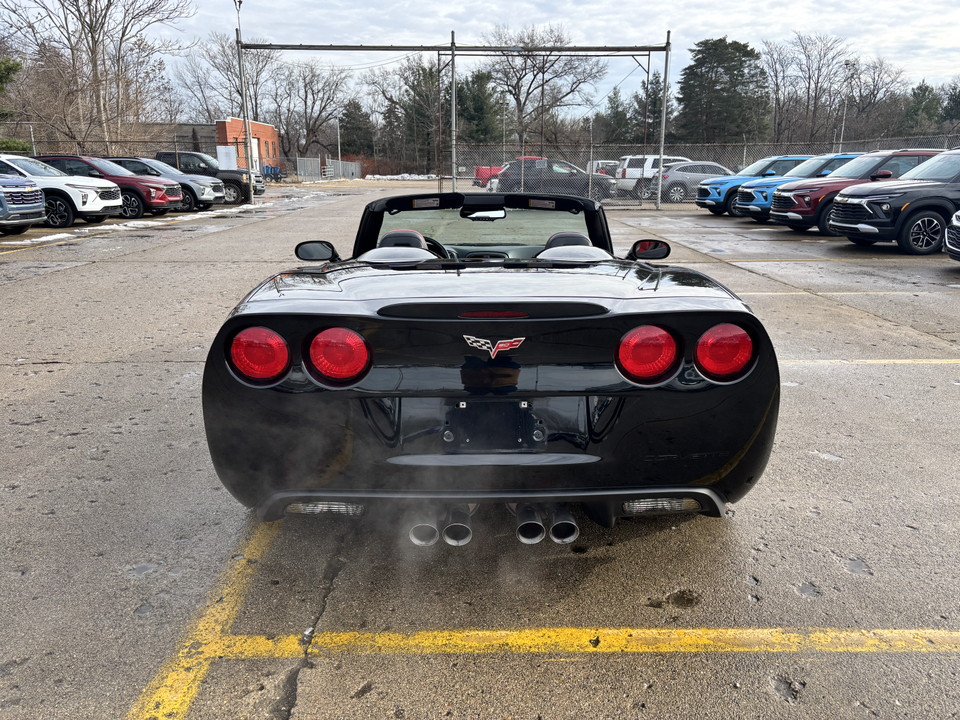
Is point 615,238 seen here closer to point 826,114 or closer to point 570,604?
point 570,604

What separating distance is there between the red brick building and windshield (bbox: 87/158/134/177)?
56.8ft

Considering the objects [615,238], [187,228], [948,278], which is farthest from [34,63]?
[948,278]

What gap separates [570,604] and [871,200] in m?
12.0

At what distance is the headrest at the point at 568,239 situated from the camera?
3.51 metres

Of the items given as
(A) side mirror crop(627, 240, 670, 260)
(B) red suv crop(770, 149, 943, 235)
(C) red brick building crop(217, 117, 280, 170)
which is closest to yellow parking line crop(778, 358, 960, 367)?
(A) side mirror crop(627, 240, 670, 260)

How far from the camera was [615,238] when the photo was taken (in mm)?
14648

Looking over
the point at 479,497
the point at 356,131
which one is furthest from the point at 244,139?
the point at 356,131

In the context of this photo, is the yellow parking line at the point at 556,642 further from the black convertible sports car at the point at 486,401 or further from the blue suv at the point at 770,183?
the blue suv at the point at 770,183

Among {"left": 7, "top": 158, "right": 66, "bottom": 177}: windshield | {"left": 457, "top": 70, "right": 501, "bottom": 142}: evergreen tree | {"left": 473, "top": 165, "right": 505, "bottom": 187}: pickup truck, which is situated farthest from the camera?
{"left": 457, "top": 70, "right": 501, "bottom": 142}: evergreen tree

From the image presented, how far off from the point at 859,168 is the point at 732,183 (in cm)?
591

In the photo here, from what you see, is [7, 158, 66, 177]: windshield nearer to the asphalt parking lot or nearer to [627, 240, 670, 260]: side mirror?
the asphalt parking lot

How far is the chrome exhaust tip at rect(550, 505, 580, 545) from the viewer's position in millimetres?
2354

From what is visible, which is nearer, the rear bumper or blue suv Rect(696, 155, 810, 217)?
the rear bumper

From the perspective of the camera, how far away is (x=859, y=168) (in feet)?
49.0
